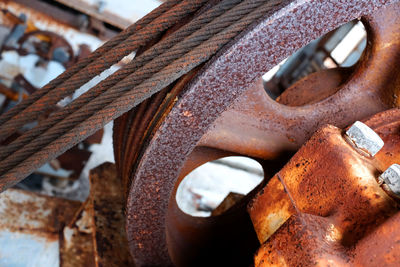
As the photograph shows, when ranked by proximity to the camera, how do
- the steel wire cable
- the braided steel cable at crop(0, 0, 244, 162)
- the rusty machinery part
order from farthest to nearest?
the braided steel cable at crop(0, 0, 244, 162)
the steel wire cable
the rusty machinery part

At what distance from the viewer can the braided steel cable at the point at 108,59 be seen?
137 cm

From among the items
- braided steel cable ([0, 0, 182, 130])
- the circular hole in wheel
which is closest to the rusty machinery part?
braided steel cable ([0, 0, 182, 130])

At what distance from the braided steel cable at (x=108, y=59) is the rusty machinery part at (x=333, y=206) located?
69 centimetres

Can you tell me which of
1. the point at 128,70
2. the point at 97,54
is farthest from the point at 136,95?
the point at 97,54

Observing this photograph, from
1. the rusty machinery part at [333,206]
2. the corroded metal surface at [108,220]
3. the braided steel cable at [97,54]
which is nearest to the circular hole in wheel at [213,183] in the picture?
the corroded metal surface at [108,220]

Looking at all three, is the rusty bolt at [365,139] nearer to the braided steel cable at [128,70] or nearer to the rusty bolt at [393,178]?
the rusty bolt at [393,178]

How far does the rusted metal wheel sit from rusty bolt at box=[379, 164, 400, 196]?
1.56ft

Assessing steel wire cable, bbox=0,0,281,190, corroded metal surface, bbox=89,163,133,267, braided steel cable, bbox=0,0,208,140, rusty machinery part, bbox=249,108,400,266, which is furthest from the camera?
corroded metal surface, bbox=89,163,133,267

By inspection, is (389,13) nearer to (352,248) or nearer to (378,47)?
(378,47)

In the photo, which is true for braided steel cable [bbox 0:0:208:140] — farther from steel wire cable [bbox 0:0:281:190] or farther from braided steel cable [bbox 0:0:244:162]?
steel wire cable [bbox 0:0:281:190]

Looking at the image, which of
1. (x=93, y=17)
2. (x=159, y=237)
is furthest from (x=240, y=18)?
(x=93, y=17)

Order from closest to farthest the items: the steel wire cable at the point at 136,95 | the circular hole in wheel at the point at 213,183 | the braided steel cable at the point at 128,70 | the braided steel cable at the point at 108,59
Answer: the steel wire cable at the point at 136,95
the braided steel cable at the point at 128,70
the braided steel cable at the point at 108,59
the circular hole in wheel at the point at 213,183

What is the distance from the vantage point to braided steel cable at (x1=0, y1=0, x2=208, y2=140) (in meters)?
1.37

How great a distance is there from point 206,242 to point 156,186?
0.63 m
